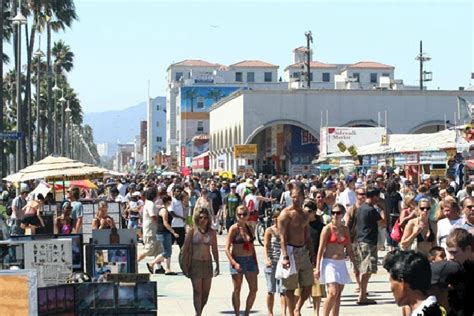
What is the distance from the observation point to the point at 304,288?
1327cm

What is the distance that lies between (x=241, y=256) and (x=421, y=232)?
7.88 feet

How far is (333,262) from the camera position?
1314cm

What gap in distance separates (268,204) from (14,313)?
73.9ft

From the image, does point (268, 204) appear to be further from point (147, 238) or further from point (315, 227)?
point (315, 227)

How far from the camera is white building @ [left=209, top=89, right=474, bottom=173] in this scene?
70.2 m

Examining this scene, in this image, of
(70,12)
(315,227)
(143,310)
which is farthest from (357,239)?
(70,12)

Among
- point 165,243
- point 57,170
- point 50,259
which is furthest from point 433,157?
point 50,259

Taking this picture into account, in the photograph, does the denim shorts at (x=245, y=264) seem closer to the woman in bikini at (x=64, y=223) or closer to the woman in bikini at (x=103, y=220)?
the woman in bikini at (x=103, y=220)

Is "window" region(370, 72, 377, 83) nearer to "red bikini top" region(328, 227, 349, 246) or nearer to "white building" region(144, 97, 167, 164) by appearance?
"white building" region(144, 97, 167, 164)

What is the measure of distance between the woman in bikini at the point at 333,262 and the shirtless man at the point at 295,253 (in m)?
0.19

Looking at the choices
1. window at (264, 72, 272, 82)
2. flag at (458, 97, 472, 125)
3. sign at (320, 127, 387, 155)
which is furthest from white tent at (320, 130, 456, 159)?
window at (264, 72, 272, 82)

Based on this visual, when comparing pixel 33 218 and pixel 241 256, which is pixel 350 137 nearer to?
pixel 33 218

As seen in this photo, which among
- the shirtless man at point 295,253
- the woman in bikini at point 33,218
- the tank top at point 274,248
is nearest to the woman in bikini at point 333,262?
the shirtless man at point 295,253

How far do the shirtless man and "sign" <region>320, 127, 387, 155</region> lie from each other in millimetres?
40414
